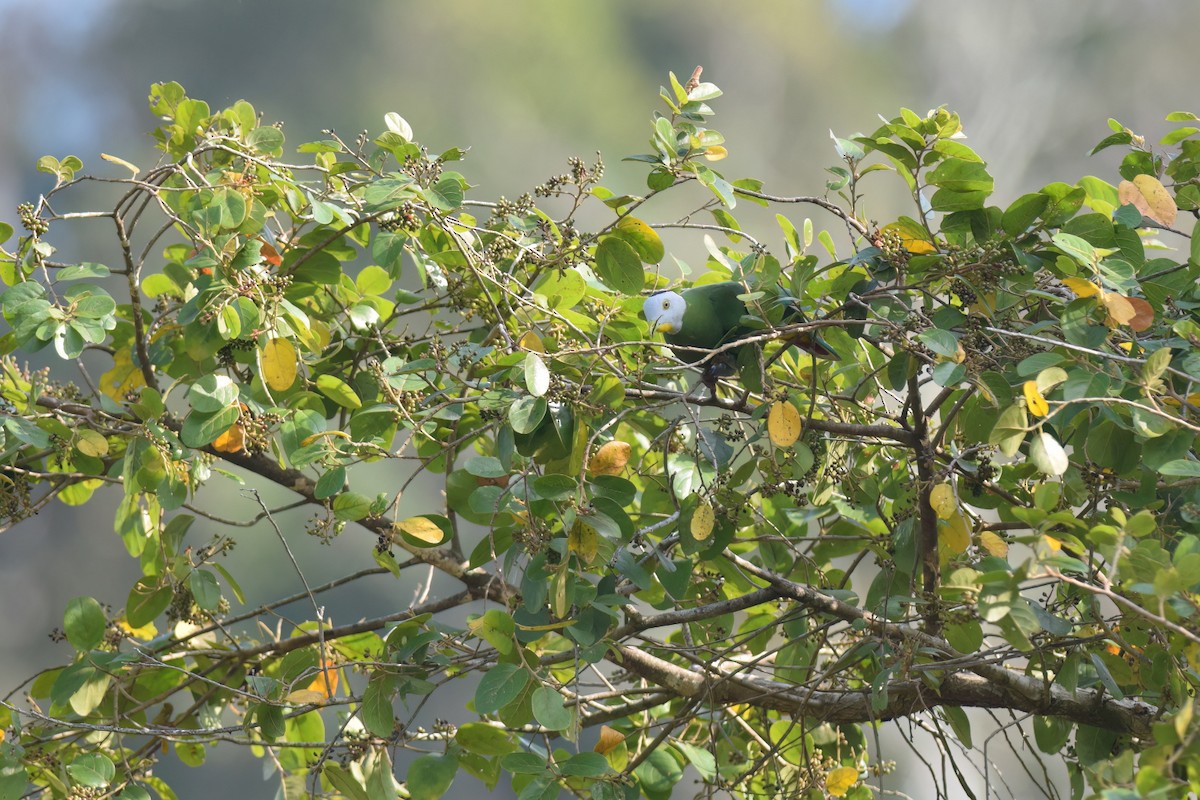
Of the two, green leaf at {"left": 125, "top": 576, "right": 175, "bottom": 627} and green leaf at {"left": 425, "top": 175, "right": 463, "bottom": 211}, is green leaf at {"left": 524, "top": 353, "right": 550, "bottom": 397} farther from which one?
green leaf at {"left": 125, "top": 576, "right": 175, "bottom": 627}

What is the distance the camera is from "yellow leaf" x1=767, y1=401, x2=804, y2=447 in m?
0.93

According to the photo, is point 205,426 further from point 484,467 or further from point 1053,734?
point 1053,734

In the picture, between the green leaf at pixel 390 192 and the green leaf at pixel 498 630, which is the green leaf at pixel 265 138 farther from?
the green leaf at pixel 498 630

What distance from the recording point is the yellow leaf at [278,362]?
3.57 ft

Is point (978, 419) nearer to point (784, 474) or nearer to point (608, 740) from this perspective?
point (784, 474)

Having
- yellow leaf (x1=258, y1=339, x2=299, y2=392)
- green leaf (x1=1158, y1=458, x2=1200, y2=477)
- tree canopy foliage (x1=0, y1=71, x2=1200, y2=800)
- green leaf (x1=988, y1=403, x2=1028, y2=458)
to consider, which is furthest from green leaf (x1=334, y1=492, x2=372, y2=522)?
green leaf (x1=1158, y1=458, x2=1200, y2=477)

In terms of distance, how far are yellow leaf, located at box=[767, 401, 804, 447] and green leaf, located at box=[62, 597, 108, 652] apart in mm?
765

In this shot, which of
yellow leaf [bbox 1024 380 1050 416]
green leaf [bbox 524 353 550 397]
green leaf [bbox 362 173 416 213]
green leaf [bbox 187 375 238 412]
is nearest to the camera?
yellow leaf [bbox 1024 380 1050 416]

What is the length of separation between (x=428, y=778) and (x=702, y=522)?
0.41m

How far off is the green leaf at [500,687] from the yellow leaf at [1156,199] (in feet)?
2.24

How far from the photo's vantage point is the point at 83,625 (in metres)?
1.17

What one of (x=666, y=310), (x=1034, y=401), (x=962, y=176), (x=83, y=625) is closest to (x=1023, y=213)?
(x=962, y=176)

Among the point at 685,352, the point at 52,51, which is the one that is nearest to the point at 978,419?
the point at 685,352

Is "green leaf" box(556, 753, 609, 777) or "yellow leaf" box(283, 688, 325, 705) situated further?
"yellow leaf" box(283, 688, 325, 705)
